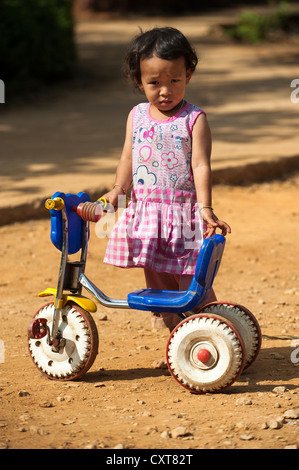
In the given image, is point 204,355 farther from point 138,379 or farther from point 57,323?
point 57,323

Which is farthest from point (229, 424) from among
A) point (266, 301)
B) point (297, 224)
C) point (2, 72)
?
point (2, 72)

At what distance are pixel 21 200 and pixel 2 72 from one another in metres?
5.80

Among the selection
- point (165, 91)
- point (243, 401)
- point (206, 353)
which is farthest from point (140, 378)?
point (165, 91)

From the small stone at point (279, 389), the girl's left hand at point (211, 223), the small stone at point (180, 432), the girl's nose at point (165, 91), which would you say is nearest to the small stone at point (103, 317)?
the girl's left hand at point (211, 223)

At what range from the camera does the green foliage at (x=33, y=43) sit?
1166cm

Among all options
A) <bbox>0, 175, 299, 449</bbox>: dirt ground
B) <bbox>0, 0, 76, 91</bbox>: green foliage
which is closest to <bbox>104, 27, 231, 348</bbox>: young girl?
<bbox>0, 175, 299, 449</bbox>: dirt ground

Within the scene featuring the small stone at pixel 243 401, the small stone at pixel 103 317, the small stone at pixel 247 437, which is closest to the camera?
the small stone at pixel 247 437

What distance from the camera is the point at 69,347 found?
3520mm

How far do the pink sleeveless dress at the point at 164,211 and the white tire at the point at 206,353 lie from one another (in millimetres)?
291

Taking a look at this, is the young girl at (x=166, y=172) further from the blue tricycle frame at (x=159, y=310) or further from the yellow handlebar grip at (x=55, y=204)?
the yellow handlebar grip at (x=55, y=204)

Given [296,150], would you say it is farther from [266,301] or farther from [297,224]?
[266,301]

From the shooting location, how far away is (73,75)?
13039 millimetres

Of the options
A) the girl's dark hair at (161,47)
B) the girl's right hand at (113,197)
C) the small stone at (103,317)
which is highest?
the girl's dark hair at (161,47)

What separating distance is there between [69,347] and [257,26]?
13.8 meters
